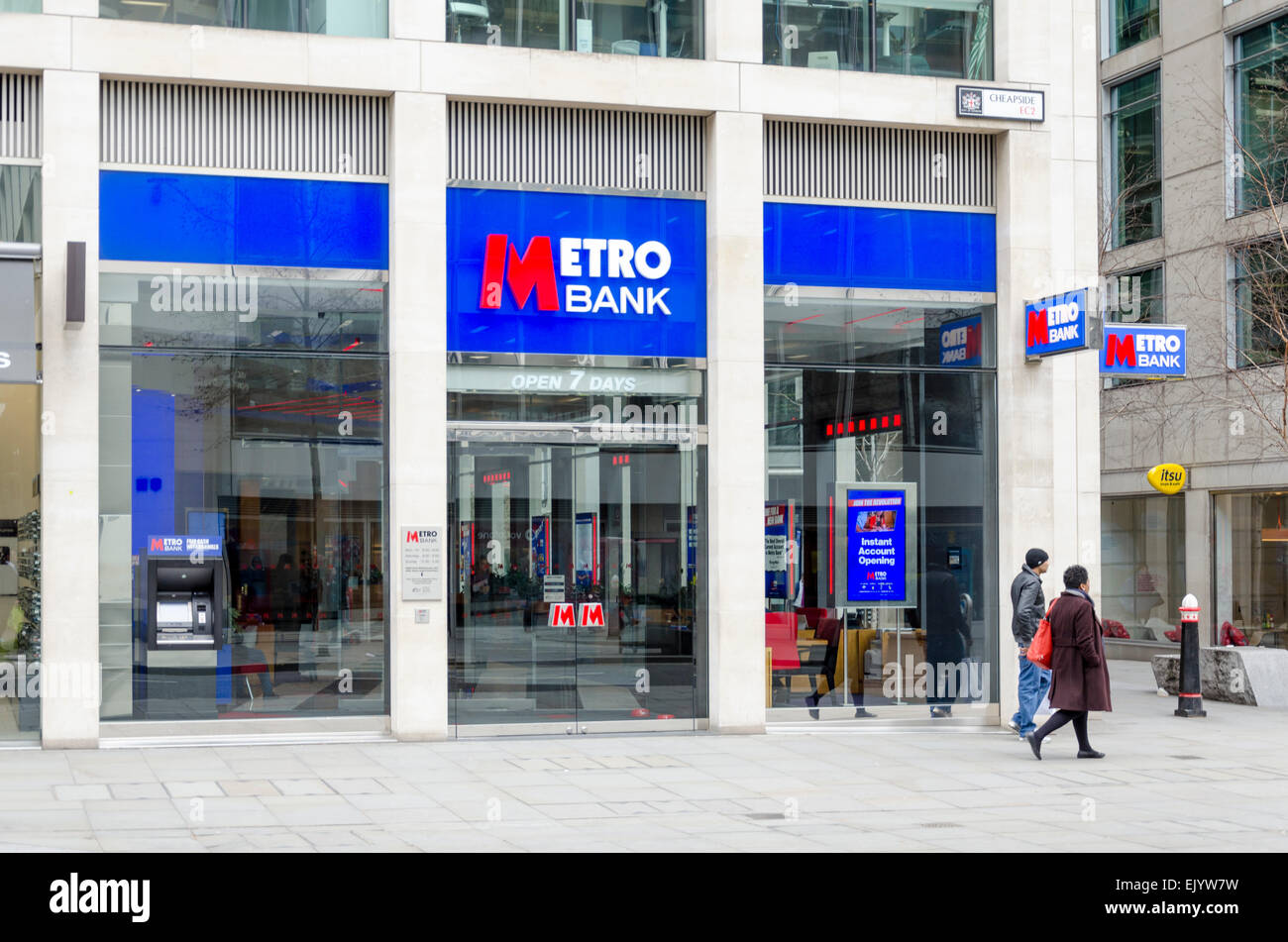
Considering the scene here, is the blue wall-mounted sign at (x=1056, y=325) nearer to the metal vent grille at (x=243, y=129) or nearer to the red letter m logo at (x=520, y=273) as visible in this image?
the red letter m logo at (x=520, y=273)

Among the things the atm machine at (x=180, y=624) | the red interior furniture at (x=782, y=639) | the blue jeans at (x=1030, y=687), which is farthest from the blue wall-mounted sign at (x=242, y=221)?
the blue jeans at (x=1030, y=687)

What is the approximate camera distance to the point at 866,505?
15805 millimetres

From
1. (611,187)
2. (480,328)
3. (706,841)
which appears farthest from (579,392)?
(706,841)

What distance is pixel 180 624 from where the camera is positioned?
13891mm

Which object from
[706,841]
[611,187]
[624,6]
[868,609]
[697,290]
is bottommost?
[706,841]

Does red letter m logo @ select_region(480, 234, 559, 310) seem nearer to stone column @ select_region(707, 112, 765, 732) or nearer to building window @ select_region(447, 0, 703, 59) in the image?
stone column @ select_region(707, 112, 765, 732)

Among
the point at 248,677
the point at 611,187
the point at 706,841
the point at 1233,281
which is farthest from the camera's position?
the point at 1233,281

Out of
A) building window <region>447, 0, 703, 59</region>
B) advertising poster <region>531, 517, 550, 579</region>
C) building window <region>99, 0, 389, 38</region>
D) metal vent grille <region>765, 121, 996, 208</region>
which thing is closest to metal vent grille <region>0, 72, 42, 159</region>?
building window <region>99, 0, 389, 38</region>

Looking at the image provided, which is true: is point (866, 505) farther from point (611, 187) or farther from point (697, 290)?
point (611, 187)

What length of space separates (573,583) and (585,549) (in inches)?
14.1

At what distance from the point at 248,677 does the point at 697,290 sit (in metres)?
5.78

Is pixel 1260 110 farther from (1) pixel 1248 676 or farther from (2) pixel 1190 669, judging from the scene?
(2) pixel 1190 669

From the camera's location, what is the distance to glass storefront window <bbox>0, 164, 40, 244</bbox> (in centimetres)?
1363

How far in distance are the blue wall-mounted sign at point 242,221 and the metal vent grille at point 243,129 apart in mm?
164
